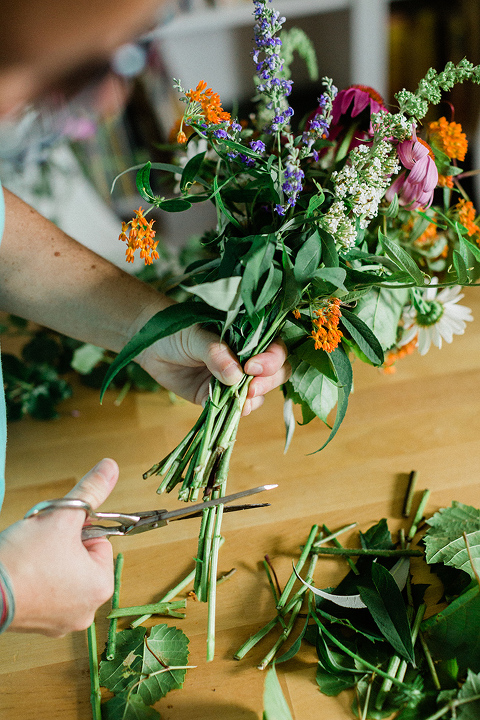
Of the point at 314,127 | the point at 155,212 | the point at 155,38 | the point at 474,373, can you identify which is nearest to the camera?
the point at 314,127

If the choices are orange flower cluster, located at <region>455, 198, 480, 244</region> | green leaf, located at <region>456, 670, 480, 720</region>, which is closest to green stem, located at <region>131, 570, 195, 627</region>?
green leaf, located at <region>456, 670, 480, 720</region>

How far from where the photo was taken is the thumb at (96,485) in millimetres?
555

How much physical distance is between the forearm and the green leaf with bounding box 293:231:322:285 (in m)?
0.24

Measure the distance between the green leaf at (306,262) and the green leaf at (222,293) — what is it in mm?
63

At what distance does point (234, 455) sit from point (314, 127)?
1.53 feet

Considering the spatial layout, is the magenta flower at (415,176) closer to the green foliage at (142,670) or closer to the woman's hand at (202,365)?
the woman's hand at (202,365)

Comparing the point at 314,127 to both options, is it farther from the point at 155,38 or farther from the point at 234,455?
the point at 155,38

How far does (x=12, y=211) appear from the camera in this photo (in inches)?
29.1

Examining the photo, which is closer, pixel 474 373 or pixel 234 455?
pixel 234 455

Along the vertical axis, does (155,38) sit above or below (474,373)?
above

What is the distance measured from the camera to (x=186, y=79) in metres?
2.15

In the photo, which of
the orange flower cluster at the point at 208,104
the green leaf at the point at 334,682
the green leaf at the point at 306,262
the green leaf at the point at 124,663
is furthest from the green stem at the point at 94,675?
the orange flower cluster at the point at 208,104

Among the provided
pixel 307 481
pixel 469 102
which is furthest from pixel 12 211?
pixel 469 102

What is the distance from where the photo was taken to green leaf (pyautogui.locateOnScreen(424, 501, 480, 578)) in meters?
0.63
